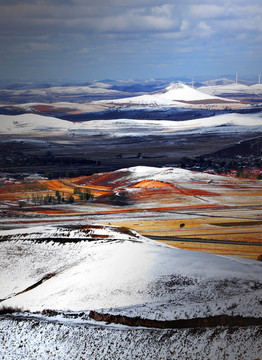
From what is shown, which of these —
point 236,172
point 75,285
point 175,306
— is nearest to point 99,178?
point 236,172

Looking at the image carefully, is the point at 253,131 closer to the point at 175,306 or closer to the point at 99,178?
the point at 99,178

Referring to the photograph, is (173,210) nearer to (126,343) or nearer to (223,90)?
(126,343)

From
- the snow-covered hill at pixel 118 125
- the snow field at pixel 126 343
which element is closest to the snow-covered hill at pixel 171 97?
the snow-covered hill at pixel 118 125

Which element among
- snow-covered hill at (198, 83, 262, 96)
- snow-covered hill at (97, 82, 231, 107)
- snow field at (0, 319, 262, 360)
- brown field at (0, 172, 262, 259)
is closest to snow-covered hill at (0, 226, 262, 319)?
snow field at (0, 319, 262, 360)

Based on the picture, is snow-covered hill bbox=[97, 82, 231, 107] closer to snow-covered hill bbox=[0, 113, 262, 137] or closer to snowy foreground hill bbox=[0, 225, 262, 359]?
snow-covered hill bbox=[0, 113, 262, 137]

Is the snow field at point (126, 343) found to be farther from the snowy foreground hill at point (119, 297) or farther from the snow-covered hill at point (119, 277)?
the snow-covered hill at point (119, 277)

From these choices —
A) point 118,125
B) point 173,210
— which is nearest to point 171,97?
point 118,125
